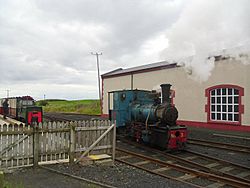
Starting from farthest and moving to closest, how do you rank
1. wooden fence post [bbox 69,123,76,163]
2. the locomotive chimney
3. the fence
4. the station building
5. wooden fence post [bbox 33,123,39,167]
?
the station building
the locomotive chimney
wooden fence post [bbox 69,123,76,163]
wooden fence post [bbox 33,123,39,167]
the fence

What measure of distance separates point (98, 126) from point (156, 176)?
A: 2225 mm

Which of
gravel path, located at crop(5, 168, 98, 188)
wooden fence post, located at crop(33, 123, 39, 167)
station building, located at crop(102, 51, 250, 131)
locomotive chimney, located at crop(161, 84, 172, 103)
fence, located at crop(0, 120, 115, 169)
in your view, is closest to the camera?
gravel path, located at crop(5, 168, 98, 188)

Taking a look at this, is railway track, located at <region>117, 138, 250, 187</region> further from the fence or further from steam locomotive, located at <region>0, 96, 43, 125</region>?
steam locomotive, located at <region>0, 96, 43, 125</region>

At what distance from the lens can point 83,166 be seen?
24.7 feet

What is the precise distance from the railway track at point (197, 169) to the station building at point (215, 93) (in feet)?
26.7

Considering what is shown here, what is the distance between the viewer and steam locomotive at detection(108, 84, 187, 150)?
10805 millimetres

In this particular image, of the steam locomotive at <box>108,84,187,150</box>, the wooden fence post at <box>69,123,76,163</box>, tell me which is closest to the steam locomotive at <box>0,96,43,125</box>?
the steam locomotive at <box>108,84,187,150</box>

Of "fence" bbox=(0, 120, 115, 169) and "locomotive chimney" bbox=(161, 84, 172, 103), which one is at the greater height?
"locomotive chimney" bbox=(161, 84, 172, 103)

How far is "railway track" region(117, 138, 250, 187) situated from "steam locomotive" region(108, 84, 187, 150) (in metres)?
0.58

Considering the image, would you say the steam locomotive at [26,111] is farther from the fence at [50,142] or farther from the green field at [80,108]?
the green field at [80,108]

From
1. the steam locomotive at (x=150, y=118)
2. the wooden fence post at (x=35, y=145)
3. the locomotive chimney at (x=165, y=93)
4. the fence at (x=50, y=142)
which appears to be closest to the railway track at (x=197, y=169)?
the steam locomotive at (x=150, y=118)

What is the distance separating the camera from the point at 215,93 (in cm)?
1884

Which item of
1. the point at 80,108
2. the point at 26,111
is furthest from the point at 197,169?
the point at 80,108

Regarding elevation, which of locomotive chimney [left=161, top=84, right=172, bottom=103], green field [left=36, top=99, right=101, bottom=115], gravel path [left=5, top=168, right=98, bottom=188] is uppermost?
locomotive chimney [left=161, top=84, right=172, bottom=103]
